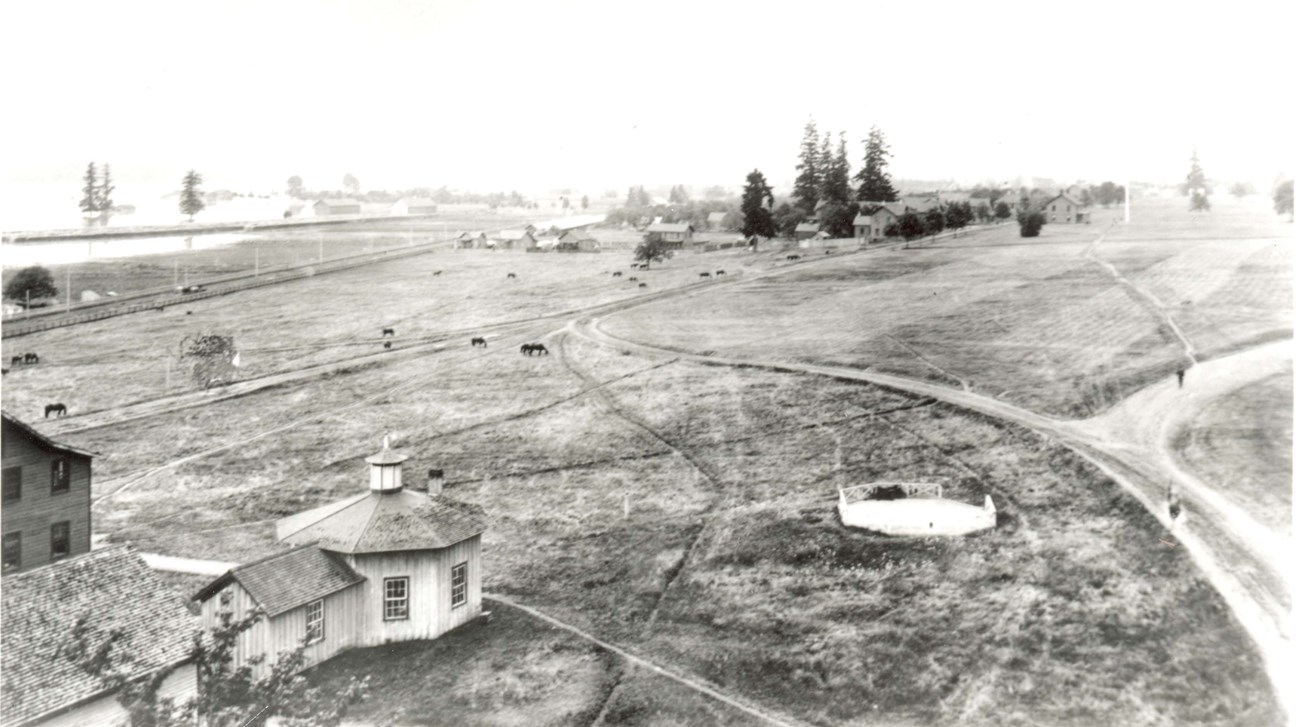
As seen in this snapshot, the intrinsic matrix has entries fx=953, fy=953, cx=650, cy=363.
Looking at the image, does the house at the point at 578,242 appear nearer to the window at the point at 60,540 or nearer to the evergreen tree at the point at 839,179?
the evergreen tree at the point at 839,179

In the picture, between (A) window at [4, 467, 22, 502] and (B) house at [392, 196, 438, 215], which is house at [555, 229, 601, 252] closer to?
(B) house at [392, 196, 438, 215]

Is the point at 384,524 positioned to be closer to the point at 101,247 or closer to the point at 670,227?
the point at 101,247

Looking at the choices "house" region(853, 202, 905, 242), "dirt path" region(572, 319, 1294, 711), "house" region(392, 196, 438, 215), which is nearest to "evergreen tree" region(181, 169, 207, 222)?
"house" region(392, 196, 438, 215)

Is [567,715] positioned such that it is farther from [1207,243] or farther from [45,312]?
[1207,243]

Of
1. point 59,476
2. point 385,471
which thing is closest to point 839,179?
point 385,471

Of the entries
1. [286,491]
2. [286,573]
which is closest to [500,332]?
[286,491]

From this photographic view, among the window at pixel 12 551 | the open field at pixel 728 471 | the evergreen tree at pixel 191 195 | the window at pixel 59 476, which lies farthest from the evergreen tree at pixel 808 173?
the window at pixel 12 551
